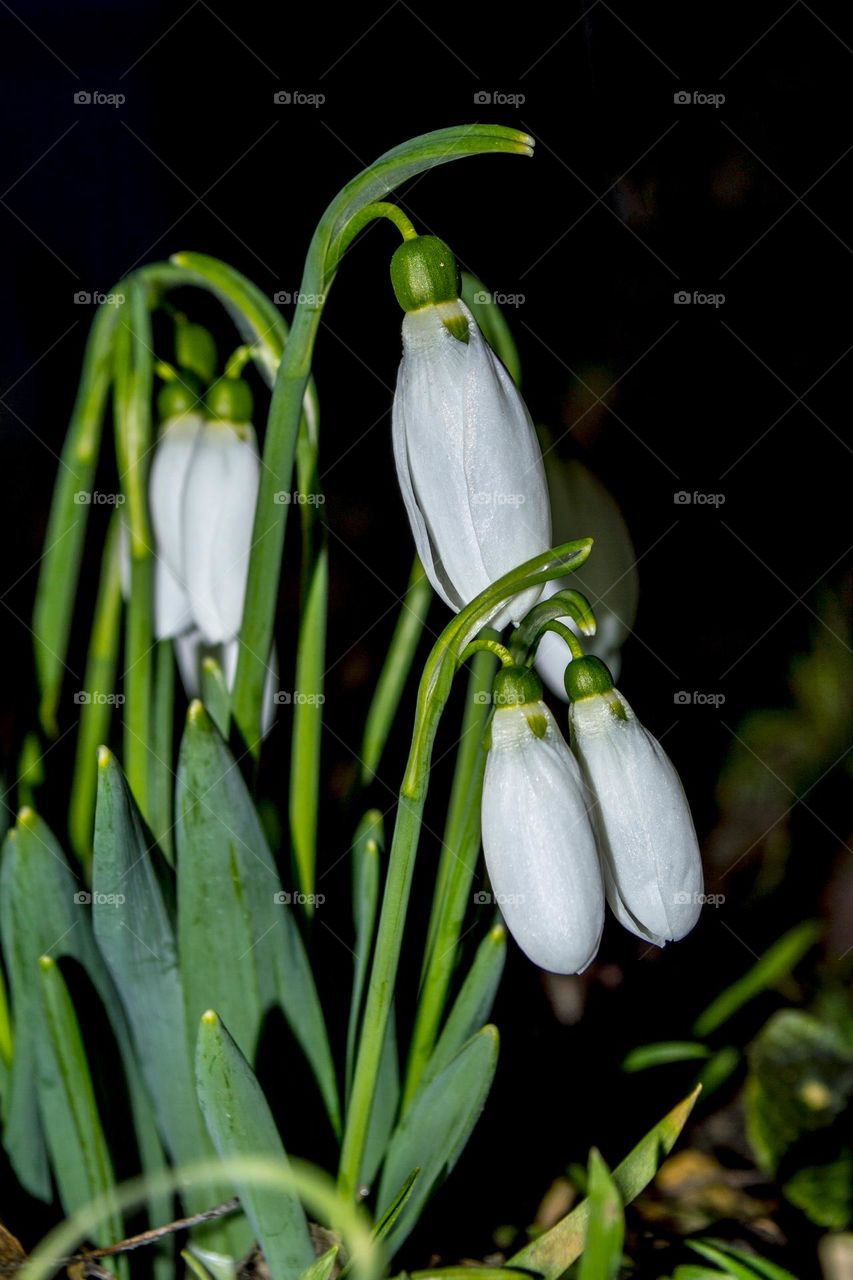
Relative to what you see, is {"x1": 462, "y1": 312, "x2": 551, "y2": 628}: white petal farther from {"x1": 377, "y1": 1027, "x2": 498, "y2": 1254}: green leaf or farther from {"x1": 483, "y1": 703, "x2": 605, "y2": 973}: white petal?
{"x1": 377, "y1": 1027, "x2": 498, "y2": 1254}: green leaf

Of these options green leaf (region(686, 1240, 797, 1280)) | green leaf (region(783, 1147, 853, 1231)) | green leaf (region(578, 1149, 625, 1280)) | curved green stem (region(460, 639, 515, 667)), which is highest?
curved green stem (region(460, 639, 515, 667))

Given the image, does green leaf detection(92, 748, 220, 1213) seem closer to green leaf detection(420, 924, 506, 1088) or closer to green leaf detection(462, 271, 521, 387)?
green leaf detection(420, 924, 506, 1088)

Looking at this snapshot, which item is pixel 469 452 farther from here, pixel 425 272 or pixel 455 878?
pixel 455 878

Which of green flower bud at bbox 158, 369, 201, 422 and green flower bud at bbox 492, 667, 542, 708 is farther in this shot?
green flower bud at bbox 158, 369, 201, 422

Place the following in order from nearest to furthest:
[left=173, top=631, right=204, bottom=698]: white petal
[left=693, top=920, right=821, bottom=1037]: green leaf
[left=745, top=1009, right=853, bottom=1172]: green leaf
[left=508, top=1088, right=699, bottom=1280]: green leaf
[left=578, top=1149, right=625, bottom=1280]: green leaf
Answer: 1. [left=578, top=1149, right=625, bottom=1280]: green leaf
2. [left=508, top=1088, right=699, bottom=1280]: green leaf
3. [left=173, top=631, right=204, bottom=698]: white petal
4. [left=745, top=1009, right=853, bottom=1172]: green leaf
5. [left=693, top=920, right=821, bottom=1037]: green leaf

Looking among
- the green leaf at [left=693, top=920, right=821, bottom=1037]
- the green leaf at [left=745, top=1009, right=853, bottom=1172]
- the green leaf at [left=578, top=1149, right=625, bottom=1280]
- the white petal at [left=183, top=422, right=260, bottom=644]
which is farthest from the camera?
the green leaf at [left=693, top=920, right=821, bottom=1037]

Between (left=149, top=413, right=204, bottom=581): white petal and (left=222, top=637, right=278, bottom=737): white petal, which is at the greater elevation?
(left=149, top=413, right=204, bottom=581): white petal

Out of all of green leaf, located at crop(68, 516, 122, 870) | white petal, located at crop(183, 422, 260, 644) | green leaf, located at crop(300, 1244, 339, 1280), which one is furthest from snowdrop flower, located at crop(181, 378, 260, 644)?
green leaf, located at crop(300, 1244, 339, 1280)

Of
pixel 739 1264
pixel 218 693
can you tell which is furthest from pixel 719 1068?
pixel 218 693
